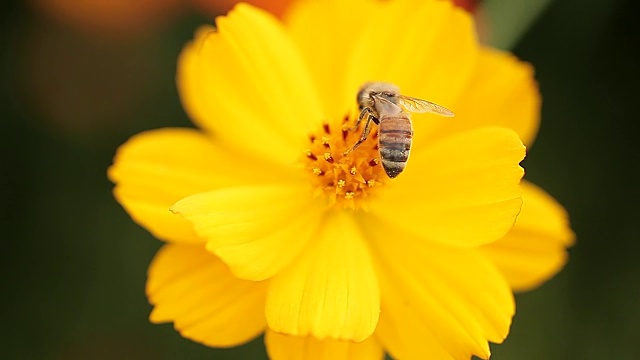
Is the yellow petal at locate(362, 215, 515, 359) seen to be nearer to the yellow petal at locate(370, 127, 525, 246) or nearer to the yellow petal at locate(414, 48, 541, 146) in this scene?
the yellow petal at locate(370, 127, 525, 246)

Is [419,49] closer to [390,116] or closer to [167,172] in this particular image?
[390,116]

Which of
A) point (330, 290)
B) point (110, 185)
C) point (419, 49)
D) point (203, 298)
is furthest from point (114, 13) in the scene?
point (330, 290)

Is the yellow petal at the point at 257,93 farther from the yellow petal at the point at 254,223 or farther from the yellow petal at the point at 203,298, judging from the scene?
the yellow petal at the point at 203,298

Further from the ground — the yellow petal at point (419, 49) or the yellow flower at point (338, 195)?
the yellow petal at point (419, 49)

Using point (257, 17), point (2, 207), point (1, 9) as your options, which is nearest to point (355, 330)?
point (257, 17)

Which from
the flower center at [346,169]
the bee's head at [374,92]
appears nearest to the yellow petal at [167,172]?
the flower center at [346,169]

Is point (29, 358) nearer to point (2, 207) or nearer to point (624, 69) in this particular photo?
point (2, 207)
